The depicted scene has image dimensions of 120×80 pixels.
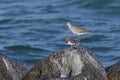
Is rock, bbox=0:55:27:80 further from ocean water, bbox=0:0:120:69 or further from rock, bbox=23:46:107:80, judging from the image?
ocean water, bbox=0:0:120:69

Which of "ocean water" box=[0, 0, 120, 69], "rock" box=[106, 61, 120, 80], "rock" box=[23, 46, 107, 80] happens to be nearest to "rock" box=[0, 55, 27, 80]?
"rock" box=[23, 46, 107, 80]

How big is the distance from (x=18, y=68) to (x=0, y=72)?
Answer: 1233 mm

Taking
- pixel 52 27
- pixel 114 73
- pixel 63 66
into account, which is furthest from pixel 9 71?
pixel 52 27

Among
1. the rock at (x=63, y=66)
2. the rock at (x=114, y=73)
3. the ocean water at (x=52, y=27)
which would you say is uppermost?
the rock at (x=63, y=66)

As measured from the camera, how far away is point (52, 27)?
27.5 meters

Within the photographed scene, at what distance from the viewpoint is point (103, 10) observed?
30.7m

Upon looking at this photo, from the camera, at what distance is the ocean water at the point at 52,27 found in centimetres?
2331

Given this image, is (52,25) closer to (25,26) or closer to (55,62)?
(25,26)

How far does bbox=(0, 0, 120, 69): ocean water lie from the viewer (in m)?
23.3

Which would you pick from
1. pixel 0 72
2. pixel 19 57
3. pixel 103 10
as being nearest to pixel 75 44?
pixel 0 72

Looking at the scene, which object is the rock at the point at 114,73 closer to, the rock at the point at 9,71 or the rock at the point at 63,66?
the rock at the point at 63,66

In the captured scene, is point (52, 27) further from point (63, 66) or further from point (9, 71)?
point (9, 71)

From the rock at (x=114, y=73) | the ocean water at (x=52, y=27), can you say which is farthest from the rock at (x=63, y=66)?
the ocean water at (x=52, y=27)

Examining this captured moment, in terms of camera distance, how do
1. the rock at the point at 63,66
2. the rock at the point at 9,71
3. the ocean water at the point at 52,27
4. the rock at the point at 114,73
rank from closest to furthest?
1. the rock at the point at 9,71
2. the rock at the point at 63,66
3. the rock at the point at 114,73
4. the ocean water at the point at 52,27
